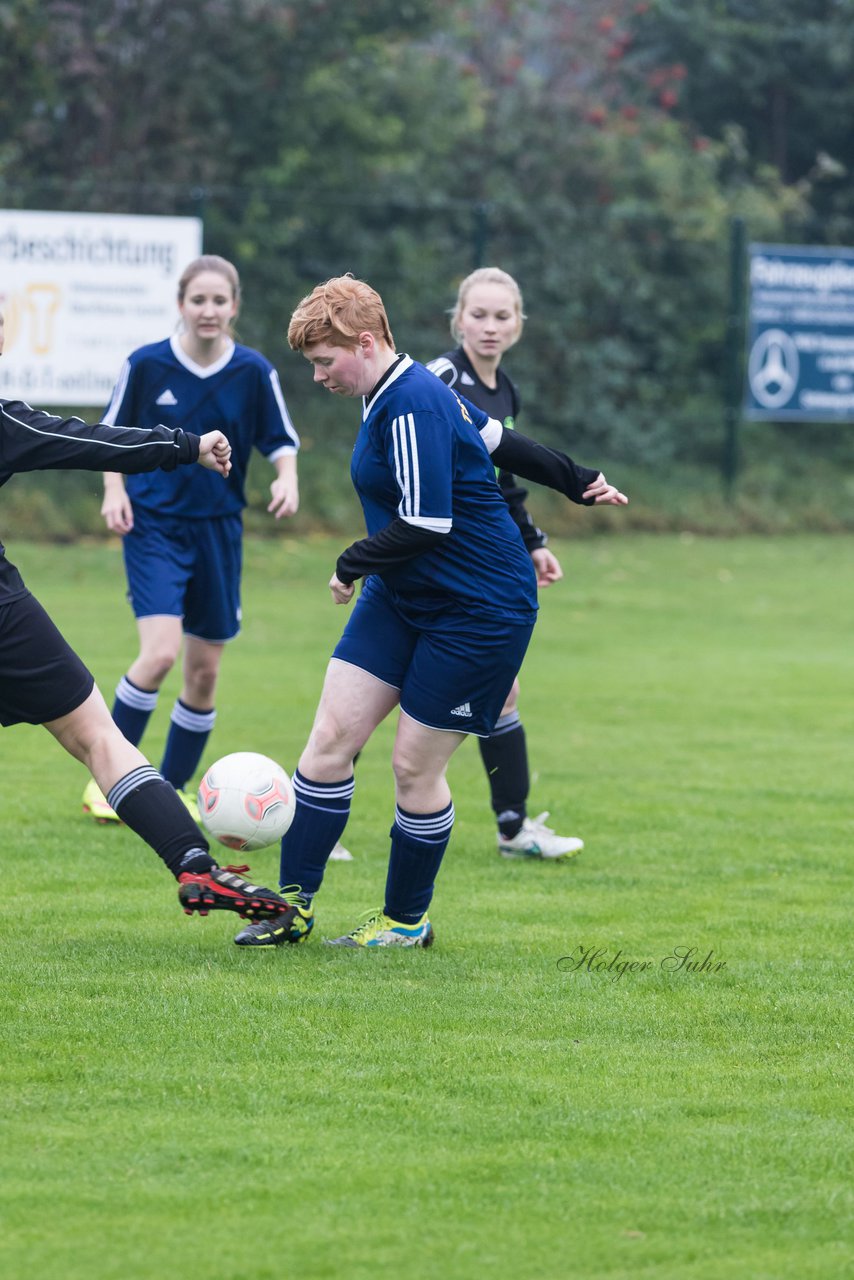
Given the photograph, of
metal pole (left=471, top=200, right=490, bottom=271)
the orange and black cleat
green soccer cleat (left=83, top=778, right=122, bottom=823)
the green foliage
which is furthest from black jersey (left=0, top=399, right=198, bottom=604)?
metal pole (left=471, top=200, right=490, bottom=271)

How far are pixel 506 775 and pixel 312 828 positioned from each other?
5.34 ft

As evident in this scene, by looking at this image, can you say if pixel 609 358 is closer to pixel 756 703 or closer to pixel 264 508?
pixel 264 508

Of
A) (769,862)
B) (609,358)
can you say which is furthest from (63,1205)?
(609,358)

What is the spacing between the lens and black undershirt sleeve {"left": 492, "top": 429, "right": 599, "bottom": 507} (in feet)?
19.1

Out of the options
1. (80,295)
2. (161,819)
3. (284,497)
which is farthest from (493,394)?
(80,295)

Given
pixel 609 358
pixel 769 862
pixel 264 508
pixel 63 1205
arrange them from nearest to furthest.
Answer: pixel 63 1205 < pixel 769 862 < pixel 264 508 < pixel 609 358

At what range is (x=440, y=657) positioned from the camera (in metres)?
5.38

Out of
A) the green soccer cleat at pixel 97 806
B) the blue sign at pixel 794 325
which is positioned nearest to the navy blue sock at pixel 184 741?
the green soccer cleat at pixel 97 806

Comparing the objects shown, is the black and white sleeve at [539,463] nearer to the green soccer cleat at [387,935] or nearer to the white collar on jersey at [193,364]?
the green soccer cleat at [387,935]

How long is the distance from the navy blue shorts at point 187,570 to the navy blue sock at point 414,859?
2.21 metres

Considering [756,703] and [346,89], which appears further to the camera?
[346,89]

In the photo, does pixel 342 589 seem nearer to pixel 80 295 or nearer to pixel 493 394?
pixel 493 394

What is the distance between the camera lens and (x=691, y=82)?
2762cm

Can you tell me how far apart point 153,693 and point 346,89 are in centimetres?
1522
